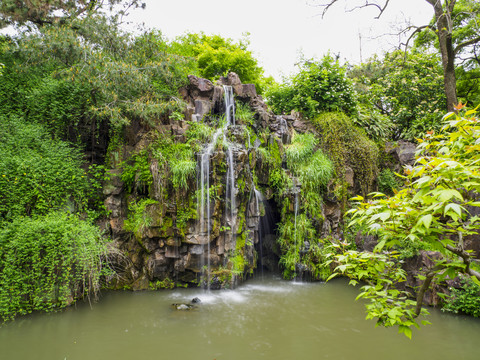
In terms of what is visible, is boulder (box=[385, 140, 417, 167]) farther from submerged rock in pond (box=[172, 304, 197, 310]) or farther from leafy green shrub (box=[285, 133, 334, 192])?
submerged rock in pond (box=[172, 304, 197, 310])

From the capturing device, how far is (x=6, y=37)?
28.8 ft

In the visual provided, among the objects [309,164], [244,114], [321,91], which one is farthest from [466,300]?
[321,91]

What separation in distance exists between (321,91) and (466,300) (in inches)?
318

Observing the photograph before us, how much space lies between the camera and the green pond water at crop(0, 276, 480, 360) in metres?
4.61

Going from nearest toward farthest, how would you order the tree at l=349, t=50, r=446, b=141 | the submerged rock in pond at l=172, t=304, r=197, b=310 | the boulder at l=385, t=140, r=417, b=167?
the submerged rock in pond at l=172, t=304, r=197, b=310, the boulder at l=385, t=140, r=417, b=167, the tree at l=349, t=50, r=446, b=141

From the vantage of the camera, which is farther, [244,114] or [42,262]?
[244,114]

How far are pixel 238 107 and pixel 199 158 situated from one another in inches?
114

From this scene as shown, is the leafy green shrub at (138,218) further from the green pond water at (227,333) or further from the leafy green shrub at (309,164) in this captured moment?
the leafy green shrub at (309,164)

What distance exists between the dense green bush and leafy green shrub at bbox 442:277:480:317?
7129 millimetres

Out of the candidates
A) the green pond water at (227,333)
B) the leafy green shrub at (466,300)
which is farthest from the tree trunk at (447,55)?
the green pond water at (227,333)

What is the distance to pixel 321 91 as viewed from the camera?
11.2m

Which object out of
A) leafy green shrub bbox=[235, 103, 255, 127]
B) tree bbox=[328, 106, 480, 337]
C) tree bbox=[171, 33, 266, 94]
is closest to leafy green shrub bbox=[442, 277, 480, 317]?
tree bbox=[328, 106, 480, 337]

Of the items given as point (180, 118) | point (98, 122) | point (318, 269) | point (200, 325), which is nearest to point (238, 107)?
point (180, 118)

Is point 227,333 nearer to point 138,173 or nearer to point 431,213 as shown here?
point 431,213
